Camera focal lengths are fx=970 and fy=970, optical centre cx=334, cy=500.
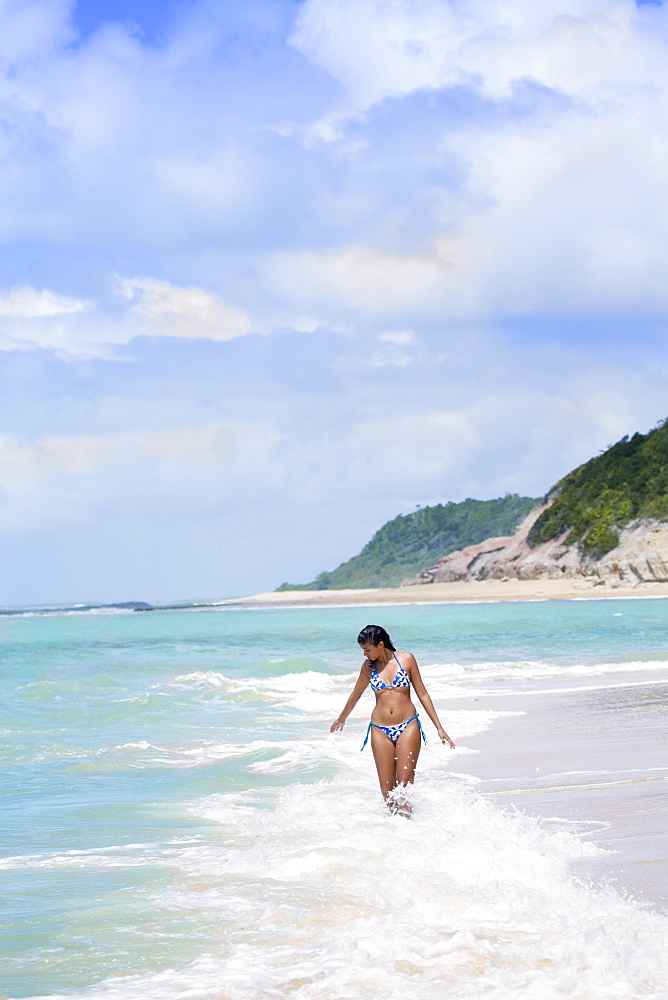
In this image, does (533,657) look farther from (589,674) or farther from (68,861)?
(68,861)

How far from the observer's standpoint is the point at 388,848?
6.68m

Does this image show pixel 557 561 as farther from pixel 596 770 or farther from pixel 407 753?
pixel 407 753

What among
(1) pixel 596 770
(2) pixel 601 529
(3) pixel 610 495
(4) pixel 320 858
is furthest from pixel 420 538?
(4) pixel 320 858

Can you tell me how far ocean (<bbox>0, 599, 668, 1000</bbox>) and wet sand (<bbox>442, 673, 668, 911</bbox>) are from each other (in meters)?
0.04

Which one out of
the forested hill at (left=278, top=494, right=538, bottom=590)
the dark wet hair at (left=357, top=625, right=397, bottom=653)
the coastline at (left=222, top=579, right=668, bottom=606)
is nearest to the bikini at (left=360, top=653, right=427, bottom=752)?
the dark wet hair at (left=357, top=625, right=397, bottom=653)

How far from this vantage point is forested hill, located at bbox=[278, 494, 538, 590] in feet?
448

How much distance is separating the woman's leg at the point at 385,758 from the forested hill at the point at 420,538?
123581mm

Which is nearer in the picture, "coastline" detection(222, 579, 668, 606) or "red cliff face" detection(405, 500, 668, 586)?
"coastline" detection(222, 579, 668, 606)

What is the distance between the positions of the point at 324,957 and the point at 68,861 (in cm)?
288

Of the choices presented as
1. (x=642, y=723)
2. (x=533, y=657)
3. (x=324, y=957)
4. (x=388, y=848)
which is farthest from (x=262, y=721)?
(x=533, y=657)

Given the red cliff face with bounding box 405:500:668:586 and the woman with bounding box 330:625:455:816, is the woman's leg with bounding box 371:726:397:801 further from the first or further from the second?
the red cliff face with bounding box 405:500:668:586

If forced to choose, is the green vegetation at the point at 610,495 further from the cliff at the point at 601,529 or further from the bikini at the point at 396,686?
the bikini at the point at 396,686

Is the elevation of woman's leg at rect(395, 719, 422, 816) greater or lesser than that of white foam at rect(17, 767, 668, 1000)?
greater

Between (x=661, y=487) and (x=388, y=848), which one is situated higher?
(x=661, y=487)
